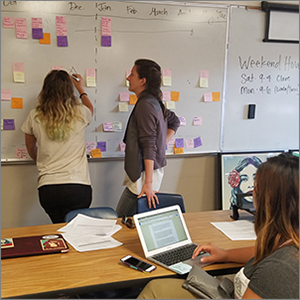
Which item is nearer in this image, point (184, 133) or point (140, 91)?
point (140, 91)

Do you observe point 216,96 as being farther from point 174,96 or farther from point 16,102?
point 16,102

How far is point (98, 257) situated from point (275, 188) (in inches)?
34.0

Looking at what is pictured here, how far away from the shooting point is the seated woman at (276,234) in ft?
3.57

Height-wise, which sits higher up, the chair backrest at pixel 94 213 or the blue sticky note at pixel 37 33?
the blue sticky note at pixel 37 33

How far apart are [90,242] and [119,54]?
181 cm

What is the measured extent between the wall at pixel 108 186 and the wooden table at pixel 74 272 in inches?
55.3

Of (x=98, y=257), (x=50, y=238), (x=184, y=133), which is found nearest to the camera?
(x=98, y=257)

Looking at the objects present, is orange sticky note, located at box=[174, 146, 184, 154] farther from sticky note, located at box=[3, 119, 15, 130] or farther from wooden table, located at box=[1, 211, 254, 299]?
wooden table, located at box=[1, 211, 254, 299]

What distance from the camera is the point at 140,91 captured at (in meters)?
2.58

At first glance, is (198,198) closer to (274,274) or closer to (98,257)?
(98,257)

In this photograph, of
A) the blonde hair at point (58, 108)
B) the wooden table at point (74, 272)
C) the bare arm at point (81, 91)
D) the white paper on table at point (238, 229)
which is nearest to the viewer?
the wooden table at point (74, 272)

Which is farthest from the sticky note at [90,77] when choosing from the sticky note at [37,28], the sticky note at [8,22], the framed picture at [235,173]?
the framed picture at [235,173]

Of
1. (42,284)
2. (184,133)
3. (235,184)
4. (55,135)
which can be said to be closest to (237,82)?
(184,133)

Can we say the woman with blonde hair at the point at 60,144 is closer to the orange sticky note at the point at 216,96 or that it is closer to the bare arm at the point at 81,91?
the bare arm at the point at 81,91
